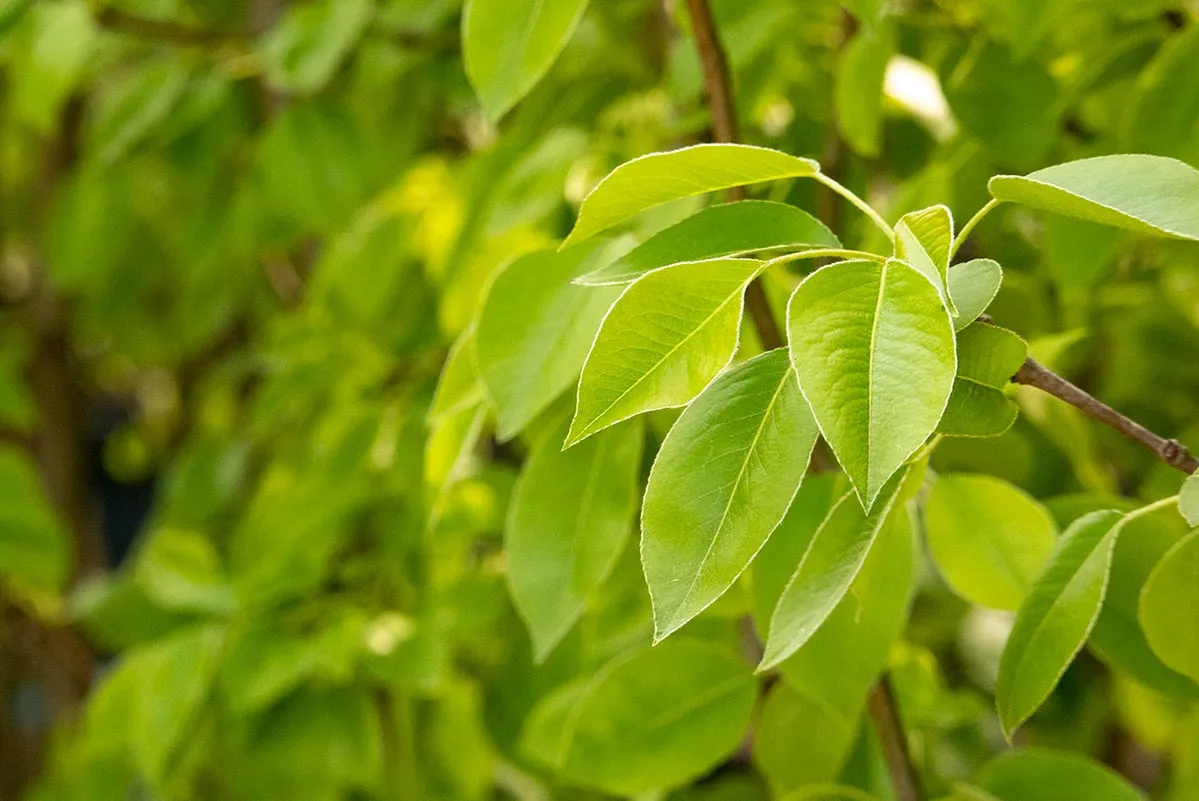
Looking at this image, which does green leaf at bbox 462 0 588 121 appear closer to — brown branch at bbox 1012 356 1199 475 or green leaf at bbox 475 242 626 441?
green leaf at bbox 475 242 626 441

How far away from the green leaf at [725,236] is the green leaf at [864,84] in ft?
0.54

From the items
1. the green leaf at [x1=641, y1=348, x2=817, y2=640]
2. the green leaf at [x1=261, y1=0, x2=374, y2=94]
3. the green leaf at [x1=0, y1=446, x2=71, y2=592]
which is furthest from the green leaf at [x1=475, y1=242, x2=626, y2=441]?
the green leaf at [x1=0, y1=446, x2=71, y2=592]

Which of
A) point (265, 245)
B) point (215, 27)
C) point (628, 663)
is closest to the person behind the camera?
point (628, 663)

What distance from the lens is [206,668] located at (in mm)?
584

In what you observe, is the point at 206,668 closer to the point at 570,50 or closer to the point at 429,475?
the point at 429,475

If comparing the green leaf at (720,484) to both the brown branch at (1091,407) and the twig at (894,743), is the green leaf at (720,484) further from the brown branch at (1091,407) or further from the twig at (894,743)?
the twig at (894,743)

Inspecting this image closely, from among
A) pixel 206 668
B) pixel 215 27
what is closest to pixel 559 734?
pixel 206 668

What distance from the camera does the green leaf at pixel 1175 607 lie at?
0.28 meters

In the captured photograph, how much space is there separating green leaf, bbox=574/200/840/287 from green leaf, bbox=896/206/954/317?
0.03 meters

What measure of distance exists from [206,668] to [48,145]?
30.5 inches

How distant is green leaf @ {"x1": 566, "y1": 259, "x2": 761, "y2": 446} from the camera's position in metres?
0.23

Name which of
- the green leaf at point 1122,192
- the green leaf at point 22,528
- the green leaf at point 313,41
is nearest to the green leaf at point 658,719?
the green leaf at point 1122,192

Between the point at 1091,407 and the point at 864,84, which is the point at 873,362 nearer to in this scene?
the point at 1091,407

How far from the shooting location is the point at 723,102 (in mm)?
365
